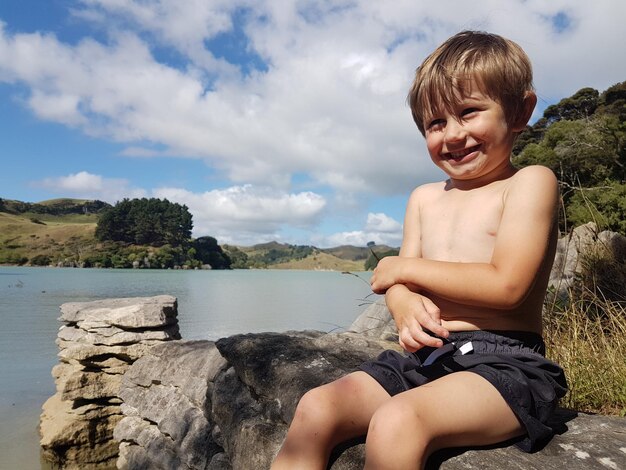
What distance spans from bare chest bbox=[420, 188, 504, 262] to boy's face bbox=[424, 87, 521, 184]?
11 cm

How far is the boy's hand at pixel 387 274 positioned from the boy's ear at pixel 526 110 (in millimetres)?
714

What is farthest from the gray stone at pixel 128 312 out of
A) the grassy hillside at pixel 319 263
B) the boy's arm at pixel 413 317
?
the grassy hillside at pixel 319 263

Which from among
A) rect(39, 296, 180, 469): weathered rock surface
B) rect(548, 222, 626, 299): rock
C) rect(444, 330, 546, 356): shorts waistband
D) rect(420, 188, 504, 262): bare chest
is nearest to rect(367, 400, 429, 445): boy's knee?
rect(444, 330, 546, 356): shorts waistband

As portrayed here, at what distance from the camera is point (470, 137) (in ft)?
6.17

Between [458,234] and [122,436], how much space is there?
4.91 metres

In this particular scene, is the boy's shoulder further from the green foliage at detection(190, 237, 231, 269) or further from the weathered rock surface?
the green foliage at detection(190, 237, 231, 269)

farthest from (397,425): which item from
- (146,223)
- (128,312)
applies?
(146,223)

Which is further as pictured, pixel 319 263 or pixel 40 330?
pixel 319 263

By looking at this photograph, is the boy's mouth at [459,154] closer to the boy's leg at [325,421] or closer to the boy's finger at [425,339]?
the boy's finger at [425,339]

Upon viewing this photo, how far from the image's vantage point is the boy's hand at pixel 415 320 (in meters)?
1.57

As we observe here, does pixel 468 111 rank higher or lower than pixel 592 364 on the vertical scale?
higher

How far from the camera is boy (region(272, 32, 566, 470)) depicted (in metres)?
1.49

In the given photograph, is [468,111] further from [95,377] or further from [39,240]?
[39,240]

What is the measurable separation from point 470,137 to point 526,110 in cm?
26
